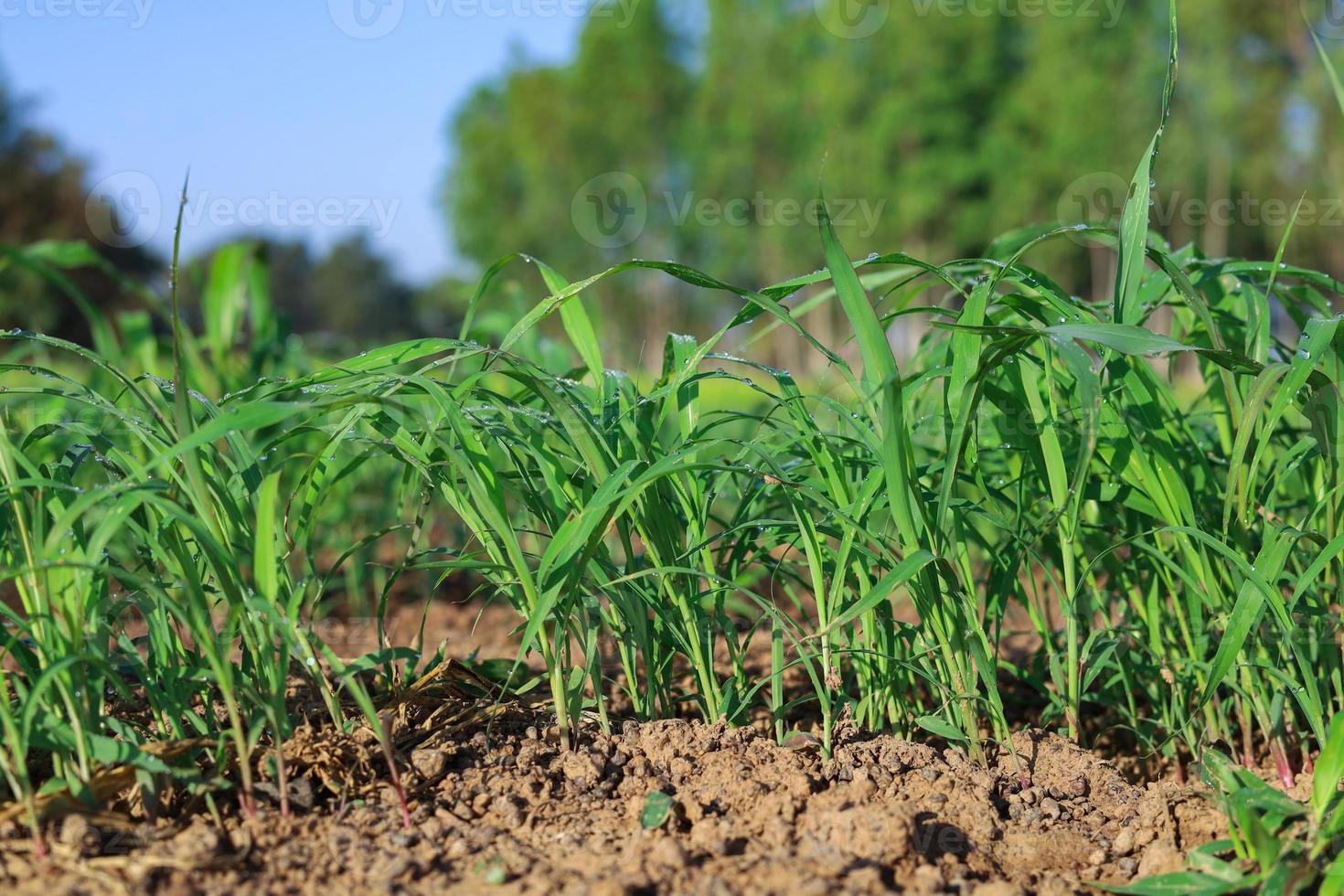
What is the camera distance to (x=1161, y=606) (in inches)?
62.6

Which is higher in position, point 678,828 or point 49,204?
point 49,204

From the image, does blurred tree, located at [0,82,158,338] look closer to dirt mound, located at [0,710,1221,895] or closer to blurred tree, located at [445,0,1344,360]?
blurred tree, located at [445,0,1344,360]

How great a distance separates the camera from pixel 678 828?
118 cm

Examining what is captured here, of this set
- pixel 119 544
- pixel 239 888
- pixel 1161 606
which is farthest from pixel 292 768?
pixel 119 544

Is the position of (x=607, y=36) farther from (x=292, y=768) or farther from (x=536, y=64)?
(x=292, y=768)

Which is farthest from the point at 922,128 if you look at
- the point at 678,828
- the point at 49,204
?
the point at 678,828

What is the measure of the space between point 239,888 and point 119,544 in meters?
1.63

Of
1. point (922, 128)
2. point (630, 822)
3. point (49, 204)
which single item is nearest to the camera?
point (630, 822)

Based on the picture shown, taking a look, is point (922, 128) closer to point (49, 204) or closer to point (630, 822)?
point (49, 204)

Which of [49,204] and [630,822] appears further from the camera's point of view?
[49,204]

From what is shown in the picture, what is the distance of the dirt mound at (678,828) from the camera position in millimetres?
1025

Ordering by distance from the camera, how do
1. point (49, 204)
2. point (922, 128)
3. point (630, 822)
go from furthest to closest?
1. point (922, 128)
2. point (49, 204)
3. point (630, 822)

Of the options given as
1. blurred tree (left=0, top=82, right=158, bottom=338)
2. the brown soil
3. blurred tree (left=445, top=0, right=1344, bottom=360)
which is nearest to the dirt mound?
the brown soil

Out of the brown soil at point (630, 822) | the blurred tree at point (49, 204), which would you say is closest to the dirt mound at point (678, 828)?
the brown soil at point (630, 822)
